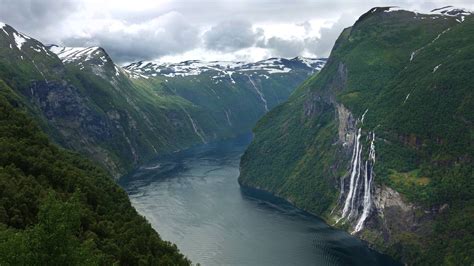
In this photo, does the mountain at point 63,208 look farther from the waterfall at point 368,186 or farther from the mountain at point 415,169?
the waterfall at point 368,186

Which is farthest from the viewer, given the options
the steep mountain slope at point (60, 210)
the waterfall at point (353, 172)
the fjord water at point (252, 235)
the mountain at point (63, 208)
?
the waterfall at point (353, 172)

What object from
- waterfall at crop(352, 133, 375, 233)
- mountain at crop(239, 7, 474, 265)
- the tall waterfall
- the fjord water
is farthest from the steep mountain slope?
the tall waterfall

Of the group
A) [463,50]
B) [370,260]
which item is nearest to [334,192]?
[370,260]

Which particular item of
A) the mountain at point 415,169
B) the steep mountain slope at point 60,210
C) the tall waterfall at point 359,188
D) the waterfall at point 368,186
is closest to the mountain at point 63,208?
the steep mountain slope at point 60,210

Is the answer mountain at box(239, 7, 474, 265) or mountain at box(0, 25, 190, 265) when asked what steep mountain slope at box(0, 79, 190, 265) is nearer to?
mountain at box(0, 25, 190, 265)

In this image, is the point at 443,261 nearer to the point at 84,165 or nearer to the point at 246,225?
the point at 246,225

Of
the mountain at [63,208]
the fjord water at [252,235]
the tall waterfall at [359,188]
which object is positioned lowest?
the fjord water at [252,235]

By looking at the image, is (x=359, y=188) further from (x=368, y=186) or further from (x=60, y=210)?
(x=60, y=210)
